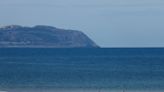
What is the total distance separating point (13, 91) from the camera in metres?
35.5

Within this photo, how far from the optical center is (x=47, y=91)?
35688mm

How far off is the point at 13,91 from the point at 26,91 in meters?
0.86

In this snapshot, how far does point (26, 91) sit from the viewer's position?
35.4 meters

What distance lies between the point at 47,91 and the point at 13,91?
2178 millimetres

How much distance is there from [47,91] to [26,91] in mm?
1359
